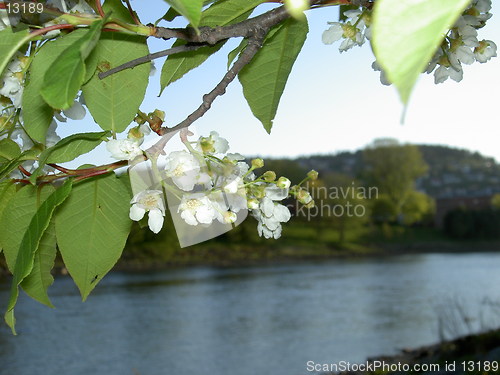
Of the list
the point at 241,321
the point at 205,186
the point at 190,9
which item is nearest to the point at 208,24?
the point at 205,186

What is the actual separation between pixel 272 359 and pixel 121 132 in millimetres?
9859

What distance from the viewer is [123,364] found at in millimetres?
9930

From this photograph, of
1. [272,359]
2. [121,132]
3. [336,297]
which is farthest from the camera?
[336,297]

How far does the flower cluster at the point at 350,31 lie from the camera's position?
545mm

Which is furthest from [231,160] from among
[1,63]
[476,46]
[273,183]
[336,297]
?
[336,297]

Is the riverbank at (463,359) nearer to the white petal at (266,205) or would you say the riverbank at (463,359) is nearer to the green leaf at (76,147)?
the white petal at (266,205)


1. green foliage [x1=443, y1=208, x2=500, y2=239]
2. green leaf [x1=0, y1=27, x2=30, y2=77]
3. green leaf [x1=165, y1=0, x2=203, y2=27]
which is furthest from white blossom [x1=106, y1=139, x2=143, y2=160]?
green foliage [x1=443, y1=208, x2=500, y2=239]

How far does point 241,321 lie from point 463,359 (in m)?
9.45

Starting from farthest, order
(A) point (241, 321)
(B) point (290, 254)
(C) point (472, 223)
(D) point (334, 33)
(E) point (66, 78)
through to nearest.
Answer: (C) point (472, 223) → (B) point (290, 254) → (A) point (241, 321) → (D) point (334, 33) → (E) point (66, 78)

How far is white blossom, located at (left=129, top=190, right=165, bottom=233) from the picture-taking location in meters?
0.43

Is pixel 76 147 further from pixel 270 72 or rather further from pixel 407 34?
pixel 407 34

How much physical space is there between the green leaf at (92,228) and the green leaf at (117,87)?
5cm

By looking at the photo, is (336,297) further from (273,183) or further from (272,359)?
(273,183)

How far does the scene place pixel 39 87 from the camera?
375 mm
